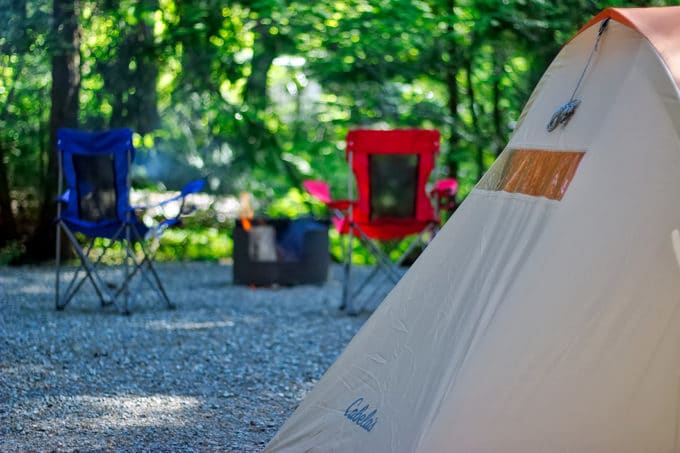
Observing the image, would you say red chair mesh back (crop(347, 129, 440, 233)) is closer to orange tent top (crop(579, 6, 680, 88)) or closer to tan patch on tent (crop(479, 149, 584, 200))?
tan patch on tent (crop(479, 149, 584, 200))

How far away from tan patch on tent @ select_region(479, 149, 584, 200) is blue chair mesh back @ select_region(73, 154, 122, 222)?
10.8ft

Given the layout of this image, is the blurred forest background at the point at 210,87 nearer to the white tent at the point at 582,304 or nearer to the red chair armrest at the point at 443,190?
the red chair armrest at the point at 443,190

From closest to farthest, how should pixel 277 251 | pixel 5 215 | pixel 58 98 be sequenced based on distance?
pixel 277 251, pixel 58 98, pixel 5 215

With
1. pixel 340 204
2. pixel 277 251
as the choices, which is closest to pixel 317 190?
pixel 340 204

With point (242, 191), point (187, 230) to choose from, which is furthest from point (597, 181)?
point (187, 230)

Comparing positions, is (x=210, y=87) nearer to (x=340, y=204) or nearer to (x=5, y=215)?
(x=5, y=215)

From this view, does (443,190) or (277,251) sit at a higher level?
(443,190)

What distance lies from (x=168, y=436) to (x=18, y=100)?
6.13 meters

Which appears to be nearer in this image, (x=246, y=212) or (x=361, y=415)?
(x=361, y=415)

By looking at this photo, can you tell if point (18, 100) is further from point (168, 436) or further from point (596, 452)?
point (596, 452)

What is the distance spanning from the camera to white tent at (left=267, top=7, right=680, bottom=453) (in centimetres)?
228

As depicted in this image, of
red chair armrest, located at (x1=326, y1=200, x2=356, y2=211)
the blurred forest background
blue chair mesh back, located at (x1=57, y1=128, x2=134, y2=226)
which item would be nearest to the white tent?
red chair armrest, located at (x1=326, y1=200, x2=356, y2=211)

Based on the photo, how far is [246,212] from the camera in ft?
24.7

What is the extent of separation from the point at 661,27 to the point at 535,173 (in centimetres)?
45
